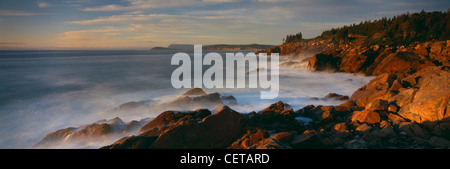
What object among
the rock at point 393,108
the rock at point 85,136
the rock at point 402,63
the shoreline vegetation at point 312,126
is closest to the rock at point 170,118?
the shoreline vegetation at point 312,126

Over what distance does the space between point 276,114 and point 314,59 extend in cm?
2041

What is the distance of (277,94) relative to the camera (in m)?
16.2

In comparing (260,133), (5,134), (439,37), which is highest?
(439,37)

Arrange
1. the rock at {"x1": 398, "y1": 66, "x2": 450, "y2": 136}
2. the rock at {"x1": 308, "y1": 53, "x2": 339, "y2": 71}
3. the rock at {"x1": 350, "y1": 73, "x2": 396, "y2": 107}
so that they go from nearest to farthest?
the rock at {"x1": 398, "y1": 66, "x2": 450, "y2": 136}, the rock at {"x1": 350, "y1": 73, "x2": 396, "y2": 107}, the rock at {"x1": 308, "y1": 53, "x2": 339, "y2": 71}

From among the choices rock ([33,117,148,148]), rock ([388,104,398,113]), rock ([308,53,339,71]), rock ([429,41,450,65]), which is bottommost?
rock ([33,117,148,148])

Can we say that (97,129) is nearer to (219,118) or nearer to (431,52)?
(219,118)

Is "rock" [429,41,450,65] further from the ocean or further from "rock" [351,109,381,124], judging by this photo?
"rock" [351,109,381,124]

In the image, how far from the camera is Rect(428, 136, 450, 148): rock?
5.42 m

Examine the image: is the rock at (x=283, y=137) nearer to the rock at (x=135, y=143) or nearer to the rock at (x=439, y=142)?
the rock at (x=135, y=143)

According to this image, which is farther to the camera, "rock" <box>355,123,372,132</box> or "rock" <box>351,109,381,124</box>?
"rock" <box>351,109,381,124</box>

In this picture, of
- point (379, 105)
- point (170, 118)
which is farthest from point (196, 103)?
point (379, 105)

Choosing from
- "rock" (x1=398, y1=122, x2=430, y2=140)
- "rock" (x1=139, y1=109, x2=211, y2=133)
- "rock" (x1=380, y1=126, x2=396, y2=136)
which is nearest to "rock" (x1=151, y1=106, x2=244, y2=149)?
"rock" (x1=139, y1=109, x2=211, y2=133)

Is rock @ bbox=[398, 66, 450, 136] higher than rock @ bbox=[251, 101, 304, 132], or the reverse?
rock @ bbox=[398, 66, 450, 136]
